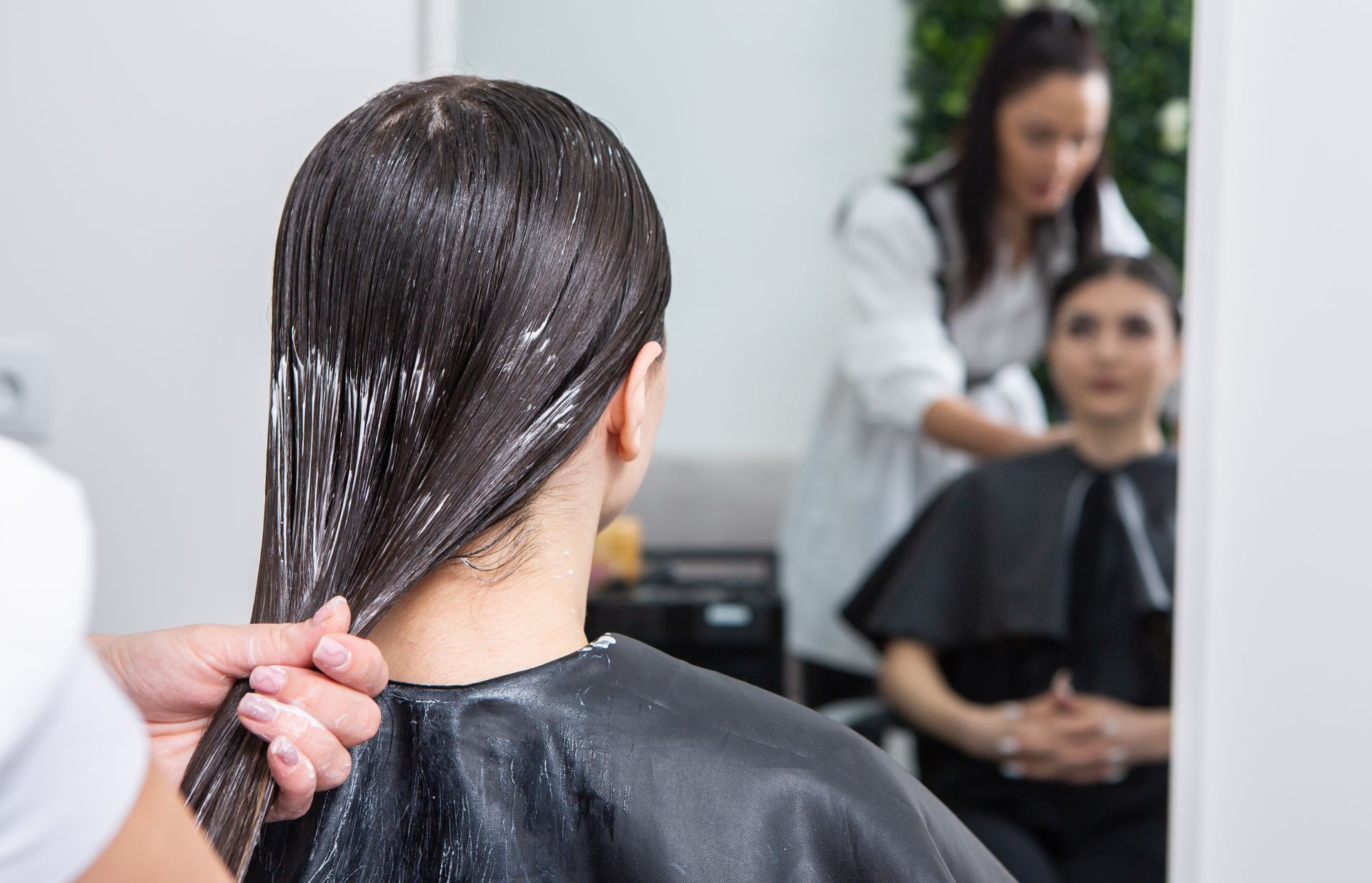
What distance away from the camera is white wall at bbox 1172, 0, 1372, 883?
4.17 feet

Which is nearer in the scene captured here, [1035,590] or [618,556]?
[1035,590]

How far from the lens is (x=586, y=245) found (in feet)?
2.23

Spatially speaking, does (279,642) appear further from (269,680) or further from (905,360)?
(905,360)

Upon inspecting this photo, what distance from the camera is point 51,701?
28 cm

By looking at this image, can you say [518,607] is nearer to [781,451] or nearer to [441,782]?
[441,782]

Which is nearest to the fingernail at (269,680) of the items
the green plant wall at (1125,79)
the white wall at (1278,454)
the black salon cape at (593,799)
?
the black salon cape at (593,799)

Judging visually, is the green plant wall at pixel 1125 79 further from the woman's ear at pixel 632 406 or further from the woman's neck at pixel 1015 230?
the woman's ear at pixel 632 406

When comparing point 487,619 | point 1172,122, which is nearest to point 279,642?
point 487,619

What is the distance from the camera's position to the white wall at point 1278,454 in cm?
127

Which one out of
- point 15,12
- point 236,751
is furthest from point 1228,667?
point 15,12

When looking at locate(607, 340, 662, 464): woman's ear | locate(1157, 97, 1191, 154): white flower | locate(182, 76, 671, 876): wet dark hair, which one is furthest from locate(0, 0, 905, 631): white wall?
locate(1157, 97, 1191, 154): white flower

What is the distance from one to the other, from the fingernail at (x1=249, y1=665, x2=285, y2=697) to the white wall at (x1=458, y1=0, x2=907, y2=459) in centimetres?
171

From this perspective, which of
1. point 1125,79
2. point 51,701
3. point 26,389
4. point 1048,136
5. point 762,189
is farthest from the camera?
point 762,189

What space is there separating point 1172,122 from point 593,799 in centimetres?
196
